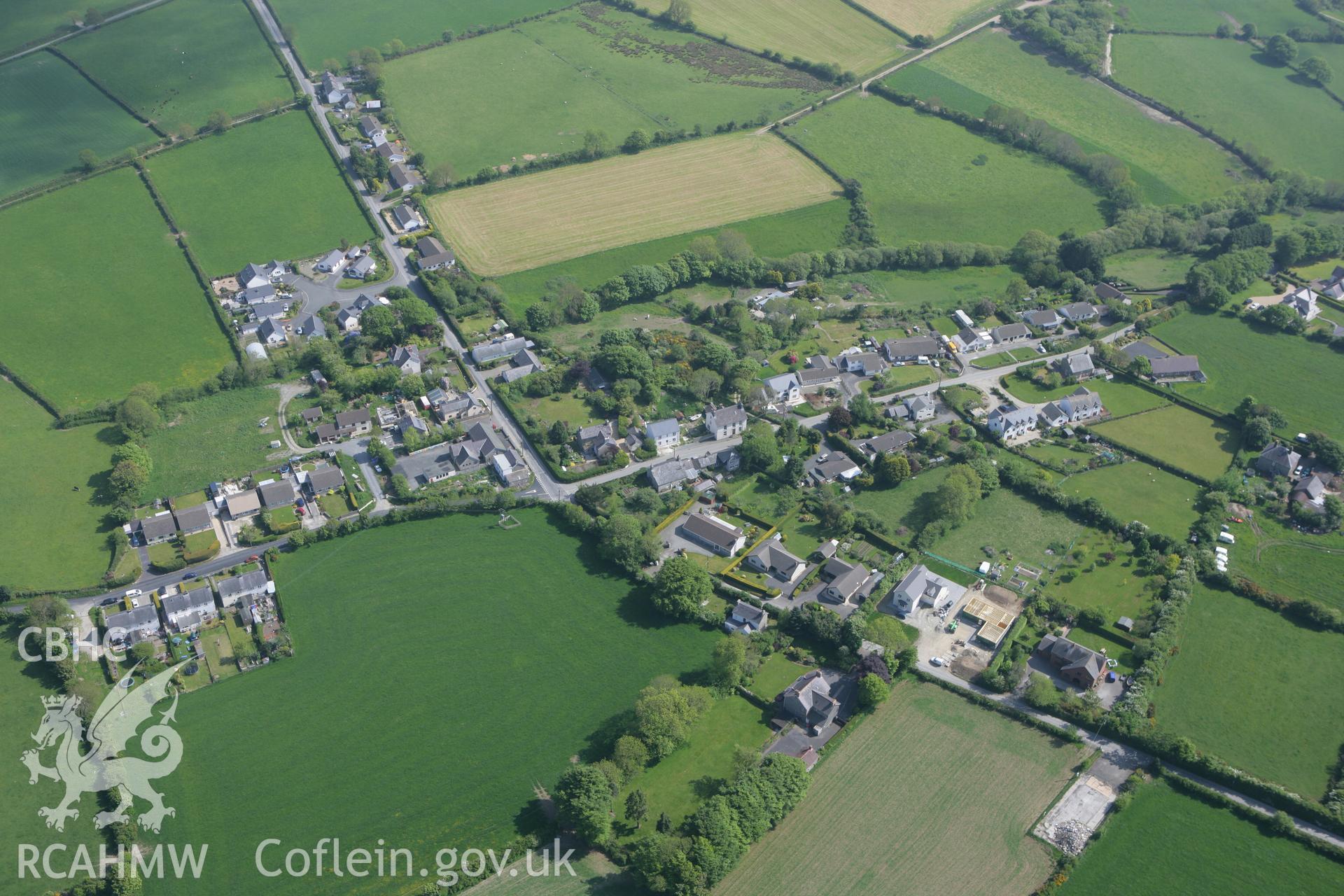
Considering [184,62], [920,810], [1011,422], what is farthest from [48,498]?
[184,62]

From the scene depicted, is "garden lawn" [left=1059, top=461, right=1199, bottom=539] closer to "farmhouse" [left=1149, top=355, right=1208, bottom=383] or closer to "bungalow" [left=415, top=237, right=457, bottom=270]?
"farmhouse" [left=1149, top=355, right=1208, bottom=383]

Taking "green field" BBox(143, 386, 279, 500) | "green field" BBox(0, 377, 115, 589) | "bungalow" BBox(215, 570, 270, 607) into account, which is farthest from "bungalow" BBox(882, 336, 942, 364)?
"green field" BBox(0, 377, 115, 589)

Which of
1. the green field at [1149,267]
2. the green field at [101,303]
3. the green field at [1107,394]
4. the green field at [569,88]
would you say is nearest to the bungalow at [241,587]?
the green field at [101,303]

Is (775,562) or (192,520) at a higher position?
(775,562)

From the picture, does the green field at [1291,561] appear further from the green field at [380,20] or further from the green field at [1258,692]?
the green field at [380,20]

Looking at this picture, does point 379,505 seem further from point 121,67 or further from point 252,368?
point 121,67

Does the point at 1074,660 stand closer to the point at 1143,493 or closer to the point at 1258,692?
the point at 1258,692
